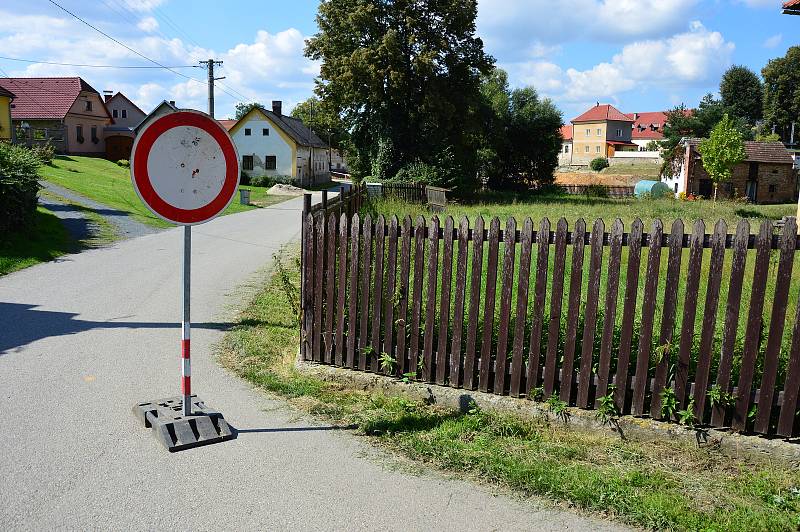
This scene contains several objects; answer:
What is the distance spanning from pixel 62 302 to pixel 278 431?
19.5 feet

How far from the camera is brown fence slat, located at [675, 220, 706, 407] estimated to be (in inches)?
194

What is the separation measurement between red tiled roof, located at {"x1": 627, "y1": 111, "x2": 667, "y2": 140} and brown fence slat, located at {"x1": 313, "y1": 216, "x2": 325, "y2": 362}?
126m

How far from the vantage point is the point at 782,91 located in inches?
3196


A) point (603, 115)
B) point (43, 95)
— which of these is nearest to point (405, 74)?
point (43, 95)

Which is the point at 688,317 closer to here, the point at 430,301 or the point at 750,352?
the point at 750,352

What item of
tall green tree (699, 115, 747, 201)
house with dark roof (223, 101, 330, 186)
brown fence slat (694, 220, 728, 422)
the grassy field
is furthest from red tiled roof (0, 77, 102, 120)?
brown fence slat (694, 220, 728, 422)

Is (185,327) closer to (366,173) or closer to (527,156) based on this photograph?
(366,173)

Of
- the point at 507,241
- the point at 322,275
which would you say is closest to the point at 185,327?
the point at 322,275

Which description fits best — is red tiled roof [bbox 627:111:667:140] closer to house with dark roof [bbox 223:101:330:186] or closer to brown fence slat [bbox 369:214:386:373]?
house with dark roof [bbox 223:101:330:186]

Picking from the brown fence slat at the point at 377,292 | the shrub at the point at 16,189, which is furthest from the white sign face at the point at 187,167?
the shrub at the point at 16,189

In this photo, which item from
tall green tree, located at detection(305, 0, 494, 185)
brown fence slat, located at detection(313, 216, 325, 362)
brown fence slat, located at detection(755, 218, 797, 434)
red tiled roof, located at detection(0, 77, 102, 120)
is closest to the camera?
brown fence slat, located at detection(755, 218, 797, 434)

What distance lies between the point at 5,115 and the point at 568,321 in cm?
3751

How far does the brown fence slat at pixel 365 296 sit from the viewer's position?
19.4 ft

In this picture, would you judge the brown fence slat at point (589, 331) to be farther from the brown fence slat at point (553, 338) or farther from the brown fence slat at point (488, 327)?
the brown fence slat at point (488, 327)
